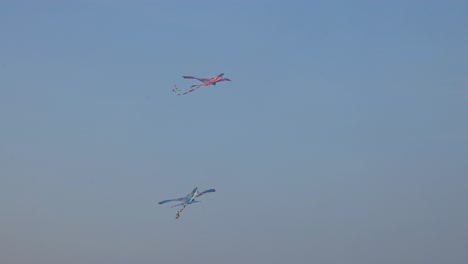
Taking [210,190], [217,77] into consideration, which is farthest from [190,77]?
[210,190]

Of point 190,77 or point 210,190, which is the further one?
point 210,190

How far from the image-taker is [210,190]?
47125mm

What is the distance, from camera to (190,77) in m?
43.8

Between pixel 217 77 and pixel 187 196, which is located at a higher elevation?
pixel 217 77

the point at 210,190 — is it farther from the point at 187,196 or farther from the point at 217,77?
the point at 217,77

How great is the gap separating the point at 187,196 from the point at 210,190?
212 cm

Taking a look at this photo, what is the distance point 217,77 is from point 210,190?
279 inches

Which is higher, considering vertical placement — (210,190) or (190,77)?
(190,77)

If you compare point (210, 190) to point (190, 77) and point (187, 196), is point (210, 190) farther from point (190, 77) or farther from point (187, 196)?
point (190, 77)

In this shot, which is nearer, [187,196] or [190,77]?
[190,77]

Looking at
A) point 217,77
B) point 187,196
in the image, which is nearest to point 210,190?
point 187,196

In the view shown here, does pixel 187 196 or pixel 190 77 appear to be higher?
pixel 190 77

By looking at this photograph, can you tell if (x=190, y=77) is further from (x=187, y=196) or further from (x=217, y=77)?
(x=187, y=196)
